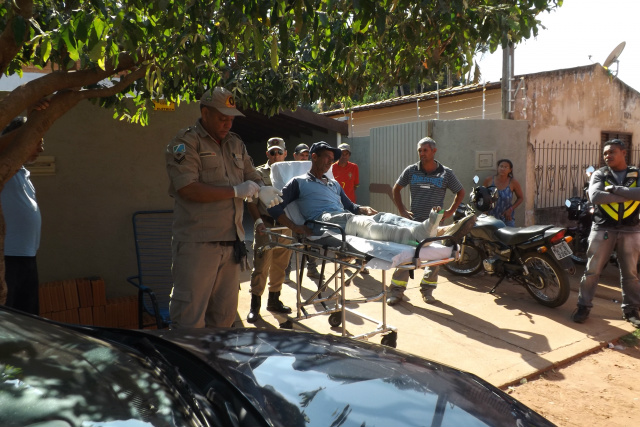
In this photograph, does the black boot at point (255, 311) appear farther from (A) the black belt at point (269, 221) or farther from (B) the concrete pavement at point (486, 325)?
(A) the black belt at point (269, 221)

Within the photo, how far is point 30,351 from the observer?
152 cm

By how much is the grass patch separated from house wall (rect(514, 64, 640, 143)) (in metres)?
7.04

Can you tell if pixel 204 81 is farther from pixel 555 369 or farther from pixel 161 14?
pixel 555 369

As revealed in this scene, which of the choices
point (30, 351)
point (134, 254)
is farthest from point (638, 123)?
point (30, 351)

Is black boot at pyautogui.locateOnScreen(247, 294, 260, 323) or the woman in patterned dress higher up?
the woman in patterned dress

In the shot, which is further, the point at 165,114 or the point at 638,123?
the point at 638,123

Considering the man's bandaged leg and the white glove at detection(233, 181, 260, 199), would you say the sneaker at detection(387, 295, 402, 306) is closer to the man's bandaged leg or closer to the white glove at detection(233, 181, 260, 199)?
the man's bandaged leg

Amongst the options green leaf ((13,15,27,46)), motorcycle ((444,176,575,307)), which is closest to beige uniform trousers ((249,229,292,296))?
motorcycle ((444,176,575,307))

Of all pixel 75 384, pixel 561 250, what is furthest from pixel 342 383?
pixel 561 250

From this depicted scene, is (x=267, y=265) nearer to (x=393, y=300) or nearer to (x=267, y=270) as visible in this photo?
(x=267, y=270)

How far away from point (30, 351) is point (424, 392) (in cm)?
129

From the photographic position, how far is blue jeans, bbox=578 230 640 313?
4984 mm

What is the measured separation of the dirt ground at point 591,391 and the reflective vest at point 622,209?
126 cm

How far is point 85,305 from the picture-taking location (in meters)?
4.50
